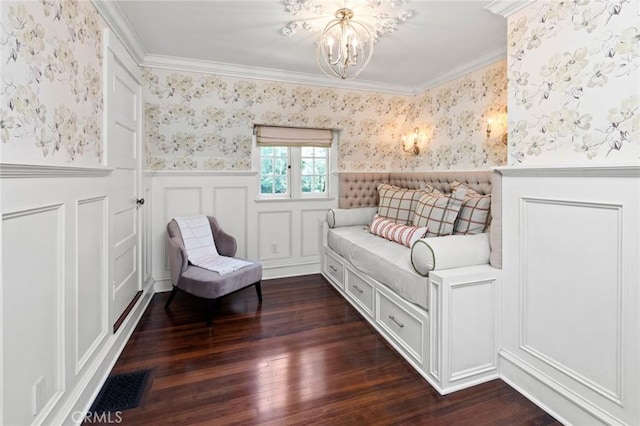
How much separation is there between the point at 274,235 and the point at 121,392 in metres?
2.27

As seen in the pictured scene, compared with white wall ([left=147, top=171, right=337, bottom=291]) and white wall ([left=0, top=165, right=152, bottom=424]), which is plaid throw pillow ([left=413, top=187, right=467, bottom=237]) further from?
white wall ([left=0, top=165, right=152, bottom=424])

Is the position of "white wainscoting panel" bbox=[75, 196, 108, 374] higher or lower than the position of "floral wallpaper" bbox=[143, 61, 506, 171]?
lower

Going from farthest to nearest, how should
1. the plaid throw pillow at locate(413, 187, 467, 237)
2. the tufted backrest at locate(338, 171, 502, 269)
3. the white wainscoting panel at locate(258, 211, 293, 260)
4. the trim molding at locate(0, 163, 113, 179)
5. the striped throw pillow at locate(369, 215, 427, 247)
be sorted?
the white wainscoting panel at locate(258, 211, 293, 260) → the tufted backrest at locate(338, 171, 502, 269) → the striped throw pillow at locate(369, 215, 427, 247) → the plaid throw pillow at locate(413, 187, 467, 237) → the trim molding at locate(0, 163, 113, 179)

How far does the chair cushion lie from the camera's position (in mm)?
2563

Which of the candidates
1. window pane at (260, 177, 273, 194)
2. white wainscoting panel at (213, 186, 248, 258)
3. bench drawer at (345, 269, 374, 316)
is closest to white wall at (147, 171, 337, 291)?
white wainscoting panel at (213, 186, 248, 258)

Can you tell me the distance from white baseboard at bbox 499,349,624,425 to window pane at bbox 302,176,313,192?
106 inches

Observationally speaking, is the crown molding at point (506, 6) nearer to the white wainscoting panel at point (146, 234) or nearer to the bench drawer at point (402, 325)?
the bench drawer at point (402, 325)

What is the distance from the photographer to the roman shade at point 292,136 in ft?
11.7

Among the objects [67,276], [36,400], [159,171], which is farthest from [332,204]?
[36,400]

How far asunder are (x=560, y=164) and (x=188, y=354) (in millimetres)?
2521

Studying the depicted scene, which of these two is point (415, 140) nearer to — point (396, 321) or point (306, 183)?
point (306, 183)

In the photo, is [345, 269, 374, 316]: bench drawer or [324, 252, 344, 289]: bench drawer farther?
[324, 252, 344, 289]: bench drawer

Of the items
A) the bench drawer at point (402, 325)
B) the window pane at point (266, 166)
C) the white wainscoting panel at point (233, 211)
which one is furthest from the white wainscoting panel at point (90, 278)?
the window pane at point (266, 166)

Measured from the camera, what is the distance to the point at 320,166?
159 inches
